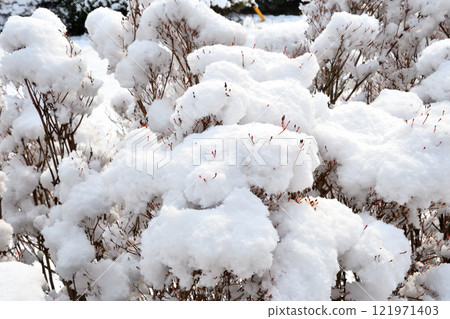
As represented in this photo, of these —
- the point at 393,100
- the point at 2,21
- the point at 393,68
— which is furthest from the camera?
the point at 2,21

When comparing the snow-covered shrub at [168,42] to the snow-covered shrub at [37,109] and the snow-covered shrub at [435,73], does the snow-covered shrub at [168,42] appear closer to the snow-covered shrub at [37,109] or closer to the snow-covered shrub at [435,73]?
the snow-covered shrub at [37,109]

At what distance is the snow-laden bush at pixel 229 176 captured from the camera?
270cm

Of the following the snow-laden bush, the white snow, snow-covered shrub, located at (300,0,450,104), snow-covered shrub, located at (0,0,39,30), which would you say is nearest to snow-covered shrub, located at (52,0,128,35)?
snow-covered shrub, located at (0,0,39,30)

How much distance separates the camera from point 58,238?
142 inches

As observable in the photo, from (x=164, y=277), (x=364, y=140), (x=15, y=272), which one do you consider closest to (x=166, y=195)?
(x=164, y=277)

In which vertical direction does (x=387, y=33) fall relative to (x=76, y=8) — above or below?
above

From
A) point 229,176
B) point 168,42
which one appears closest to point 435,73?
point 168,42

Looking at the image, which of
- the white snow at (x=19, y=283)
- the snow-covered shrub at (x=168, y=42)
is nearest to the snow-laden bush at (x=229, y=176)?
the snow-covered shrub at (x=168, y=42)

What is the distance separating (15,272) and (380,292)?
2.89 meters

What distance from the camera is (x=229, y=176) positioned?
284cm

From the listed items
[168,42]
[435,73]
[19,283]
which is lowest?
[19,283]

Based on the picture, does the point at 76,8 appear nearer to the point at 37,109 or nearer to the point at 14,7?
the point at 14,7
